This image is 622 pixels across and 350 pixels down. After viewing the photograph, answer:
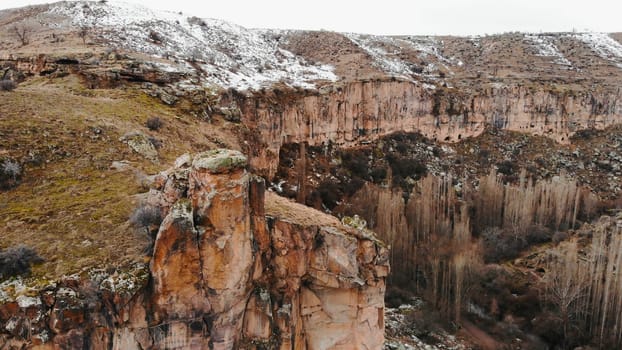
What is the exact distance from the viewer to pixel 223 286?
6.96m

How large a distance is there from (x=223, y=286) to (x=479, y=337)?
19604 millimetres

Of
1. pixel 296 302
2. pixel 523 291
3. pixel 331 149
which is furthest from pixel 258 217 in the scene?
pixel 331 149

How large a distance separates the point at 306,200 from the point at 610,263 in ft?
65.0

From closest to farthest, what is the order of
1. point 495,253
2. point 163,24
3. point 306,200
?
point 495,253
point 306,200
point 163,24

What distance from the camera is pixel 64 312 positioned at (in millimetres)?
5969

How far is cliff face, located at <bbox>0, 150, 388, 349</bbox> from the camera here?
20.1 feet

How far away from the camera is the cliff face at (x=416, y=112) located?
37.7 m

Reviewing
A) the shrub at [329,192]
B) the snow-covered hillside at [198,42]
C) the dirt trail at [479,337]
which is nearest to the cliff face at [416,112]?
the snow-covered hillside at [198,42]

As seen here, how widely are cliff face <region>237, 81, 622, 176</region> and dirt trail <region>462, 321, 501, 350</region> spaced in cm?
1839

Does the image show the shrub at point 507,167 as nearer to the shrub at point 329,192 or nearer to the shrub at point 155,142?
the shrub at point 329,192

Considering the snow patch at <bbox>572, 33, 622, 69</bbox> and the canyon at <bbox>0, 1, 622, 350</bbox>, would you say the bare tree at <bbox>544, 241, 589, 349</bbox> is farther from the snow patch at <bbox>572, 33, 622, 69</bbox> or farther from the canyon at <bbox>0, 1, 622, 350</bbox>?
the snow patch at <bbox>572, 33, 622, 69</bbox>

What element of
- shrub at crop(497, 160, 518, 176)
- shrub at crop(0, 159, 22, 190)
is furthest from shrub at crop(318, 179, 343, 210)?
shrub at crop(0, 159, 22, 190)

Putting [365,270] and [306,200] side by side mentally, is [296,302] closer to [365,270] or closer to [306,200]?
[365,270]

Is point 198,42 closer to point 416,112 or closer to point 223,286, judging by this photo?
point 416,112
